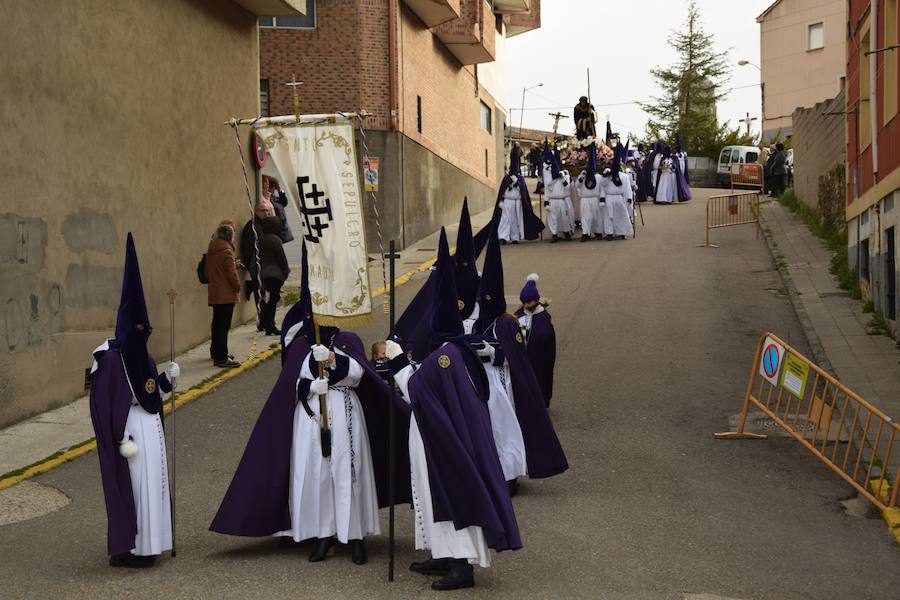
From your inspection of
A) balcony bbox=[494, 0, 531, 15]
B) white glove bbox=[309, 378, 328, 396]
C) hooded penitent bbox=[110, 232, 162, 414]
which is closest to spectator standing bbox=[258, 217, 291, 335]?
hooded penitent bbox=[110, 232, 162, 414]

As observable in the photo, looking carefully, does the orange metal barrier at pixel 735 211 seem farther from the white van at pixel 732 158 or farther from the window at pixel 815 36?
the window at pixel 815 36

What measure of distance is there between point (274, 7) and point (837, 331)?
33.7ft

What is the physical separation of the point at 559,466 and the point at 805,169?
80.1ft

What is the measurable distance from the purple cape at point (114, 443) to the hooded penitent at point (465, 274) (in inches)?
101

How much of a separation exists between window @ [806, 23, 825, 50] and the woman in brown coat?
1594 inches

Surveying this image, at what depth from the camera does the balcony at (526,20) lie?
153ft

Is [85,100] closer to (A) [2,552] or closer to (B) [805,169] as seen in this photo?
(A) [2,552]

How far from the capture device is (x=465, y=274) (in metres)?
9.20

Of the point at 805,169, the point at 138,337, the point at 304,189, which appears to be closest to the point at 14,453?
the point at 138,337

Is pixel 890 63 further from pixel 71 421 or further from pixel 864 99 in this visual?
pixel 71 421

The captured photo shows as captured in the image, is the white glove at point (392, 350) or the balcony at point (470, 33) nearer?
the white glove at point (392, 350)

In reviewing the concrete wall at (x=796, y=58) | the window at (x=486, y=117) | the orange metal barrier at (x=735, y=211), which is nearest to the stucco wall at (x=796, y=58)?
the concrete wall at (x=796, y=58)

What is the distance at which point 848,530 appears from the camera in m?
9.02

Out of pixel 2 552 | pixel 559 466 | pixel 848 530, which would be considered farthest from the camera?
pixel 559 466
